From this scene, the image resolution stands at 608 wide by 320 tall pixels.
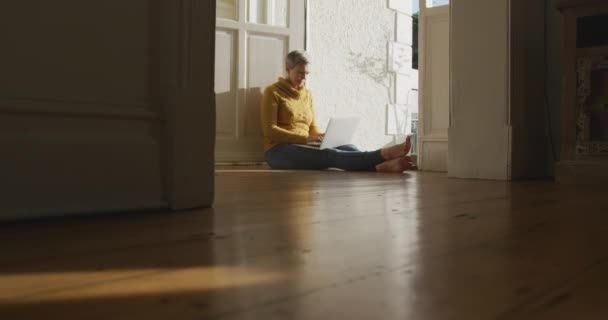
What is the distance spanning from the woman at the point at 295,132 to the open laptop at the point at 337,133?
0.14 feet

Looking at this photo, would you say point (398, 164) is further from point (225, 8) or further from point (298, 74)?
point (225, 8)

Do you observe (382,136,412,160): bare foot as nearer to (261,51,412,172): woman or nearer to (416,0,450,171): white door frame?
(261,51,412,172): woman

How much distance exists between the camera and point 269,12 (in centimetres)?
461

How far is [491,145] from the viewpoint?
2.56 m

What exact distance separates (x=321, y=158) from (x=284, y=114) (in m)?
0.53

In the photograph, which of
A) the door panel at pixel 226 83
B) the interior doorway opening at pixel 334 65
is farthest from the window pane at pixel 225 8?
the door panel at pixel 226 83

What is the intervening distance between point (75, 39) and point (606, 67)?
2038mm

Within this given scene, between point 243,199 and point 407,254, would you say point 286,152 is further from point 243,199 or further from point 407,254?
point 407,254

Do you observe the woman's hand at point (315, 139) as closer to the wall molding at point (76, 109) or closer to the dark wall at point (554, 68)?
the dark wall at point (554, 68)

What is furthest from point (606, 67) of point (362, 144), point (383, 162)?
point (362, 144)

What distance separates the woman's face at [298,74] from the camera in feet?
13.2

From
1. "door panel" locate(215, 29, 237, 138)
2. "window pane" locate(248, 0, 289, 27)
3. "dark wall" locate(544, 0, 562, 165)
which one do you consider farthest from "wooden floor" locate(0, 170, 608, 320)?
"window pane" locate(248, 0, 289, 27)

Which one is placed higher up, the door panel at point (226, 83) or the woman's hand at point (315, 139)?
the door panel at point (226, 83)

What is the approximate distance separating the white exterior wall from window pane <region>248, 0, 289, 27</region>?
313 mm
